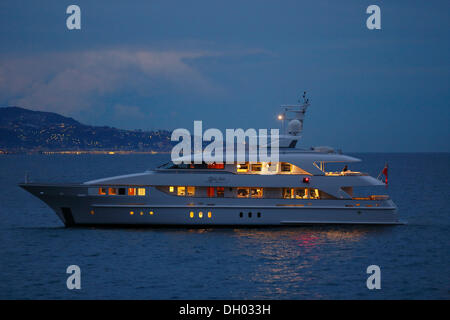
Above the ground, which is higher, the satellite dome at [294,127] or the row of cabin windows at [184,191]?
the satellite dome at [294,127]

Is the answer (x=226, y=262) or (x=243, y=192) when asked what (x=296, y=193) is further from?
(x=226, y=262)

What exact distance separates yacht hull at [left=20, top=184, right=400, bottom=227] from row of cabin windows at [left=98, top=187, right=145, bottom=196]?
1.19 ft

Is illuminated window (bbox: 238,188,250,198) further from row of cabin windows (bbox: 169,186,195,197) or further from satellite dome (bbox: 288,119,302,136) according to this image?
satellite dome (bbox: 288,119,302,136)

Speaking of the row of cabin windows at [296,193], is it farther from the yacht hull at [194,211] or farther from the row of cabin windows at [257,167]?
the row of cabin windows at [257,167]

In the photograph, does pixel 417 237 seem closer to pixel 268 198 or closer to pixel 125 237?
pixel 268 198

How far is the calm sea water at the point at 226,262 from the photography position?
24094mm

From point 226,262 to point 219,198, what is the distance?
6210mm

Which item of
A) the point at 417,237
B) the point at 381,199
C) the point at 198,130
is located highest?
the point at 198,130

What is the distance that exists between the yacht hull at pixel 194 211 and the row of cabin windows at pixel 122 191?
14.2 inches

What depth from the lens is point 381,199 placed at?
114ft

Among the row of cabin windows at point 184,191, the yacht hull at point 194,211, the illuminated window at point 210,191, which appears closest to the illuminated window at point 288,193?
Answer: the yacht hull at point 194,211

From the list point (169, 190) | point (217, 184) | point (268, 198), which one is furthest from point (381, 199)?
point (169, 190)


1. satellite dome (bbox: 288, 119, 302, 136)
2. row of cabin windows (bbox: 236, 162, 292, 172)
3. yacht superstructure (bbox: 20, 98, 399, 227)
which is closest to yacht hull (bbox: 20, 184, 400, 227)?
yacht superstructure (bbox: 20, 98, 399, 227)
